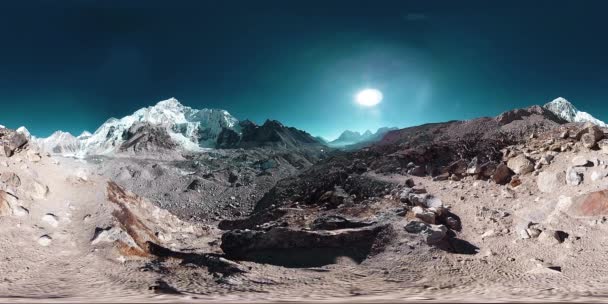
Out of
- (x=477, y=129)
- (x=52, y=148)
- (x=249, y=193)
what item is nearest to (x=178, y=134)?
(x=52, y=148)

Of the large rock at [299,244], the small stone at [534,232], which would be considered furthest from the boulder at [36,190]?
the small stone at [534,232]

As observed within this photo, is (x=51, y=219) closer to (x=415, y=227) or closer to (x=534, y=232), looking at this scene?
(x=415, y=227)

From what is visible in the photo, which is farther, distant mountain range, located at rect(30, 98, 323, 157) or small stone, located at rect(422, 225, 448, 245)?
distant mountain range, located at rect(30, 98, 323, 157)

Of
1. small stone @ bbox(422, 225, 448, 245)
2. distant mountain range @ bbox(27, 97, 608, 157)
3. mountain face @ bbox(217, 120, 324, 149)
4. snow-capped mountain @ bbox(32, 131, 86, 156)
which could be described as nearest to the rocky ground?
small stone @ bbox(422, 225, 448, 245)

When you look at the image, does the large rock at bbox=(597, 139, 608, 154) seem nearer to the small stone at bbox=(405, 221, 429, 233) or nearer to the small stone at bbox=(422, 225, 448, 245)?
the small stone at bbox=(422, 225, 448, 245)

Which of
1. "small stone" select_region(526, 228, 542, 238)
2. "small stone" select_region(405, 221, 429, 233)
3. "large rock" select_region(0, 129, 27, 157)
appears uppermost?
"large rock" select_region(0, 129, 27, 157)

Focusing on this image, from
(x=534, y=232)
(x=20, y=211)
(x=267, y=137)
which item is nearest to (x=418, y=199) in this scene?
(x=534, y=232)

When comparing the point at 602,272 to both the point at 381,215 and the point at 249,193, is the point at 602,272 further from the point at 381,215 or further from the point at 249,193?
the point at 249,193
